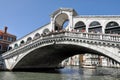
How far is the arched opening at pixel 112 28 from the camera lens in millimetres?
20562

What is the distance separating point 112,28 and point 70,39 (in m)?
4.88

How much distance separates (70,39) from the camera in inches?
757

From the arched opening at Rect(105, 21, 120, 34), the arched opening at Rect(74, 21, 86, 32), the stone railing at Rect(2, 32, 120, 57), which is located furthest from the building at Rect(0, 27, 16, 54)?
the arched opening at Rect(105, 21, 120, 34)

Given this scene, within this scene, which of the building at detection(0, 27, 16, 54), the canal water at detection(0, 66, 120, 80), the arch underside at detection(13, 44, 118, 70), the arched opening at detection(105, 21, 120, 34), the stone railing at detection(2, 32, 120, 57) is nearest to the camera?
the stone railing at detection(2, 32, 120, 57)

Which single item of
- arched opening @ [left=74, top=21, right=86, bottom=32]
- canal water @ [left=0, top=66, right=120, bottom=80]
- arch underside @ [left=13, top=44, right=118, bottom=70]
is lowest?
canal water @ [left=0, top=66, right=120, bottom=80]

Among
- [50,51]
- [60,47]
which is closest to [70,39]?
[60,47]

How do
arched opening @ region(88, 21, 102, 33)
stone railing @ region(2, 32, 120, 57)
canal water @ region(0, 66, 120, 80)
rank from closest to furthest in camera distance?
stone railing @ region(2, 32, 120, 57), canal water @ region(0, 66, 120, 80), arched opening @ region(88, 21, 102, 33)

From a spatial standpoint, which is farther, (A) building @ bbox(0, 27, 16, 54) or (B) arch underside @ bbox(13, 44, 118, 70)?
(A) building @ bbox(0, 27, 16, 54)

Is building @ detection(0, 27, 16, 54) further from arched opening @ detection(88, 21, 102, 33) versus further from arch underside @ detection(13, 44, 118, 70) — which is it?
arched opening @ detection(88, 21, 102, 33)

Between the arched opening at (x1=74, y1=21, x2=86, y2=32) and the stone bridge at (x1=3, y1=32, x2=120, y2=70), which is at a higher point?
the arched opening at (x1=74, y1=21, x2=86, y2=32)

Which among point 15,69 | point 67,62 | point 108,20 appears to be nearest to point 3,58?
point 15,69

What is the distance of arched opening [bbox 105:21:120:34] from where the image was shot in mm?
→ 20562

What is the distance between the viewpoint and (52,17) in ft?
87.4

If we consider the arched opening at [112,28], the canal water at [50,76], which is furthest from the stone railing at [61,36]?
the arched opening at [112,28]
